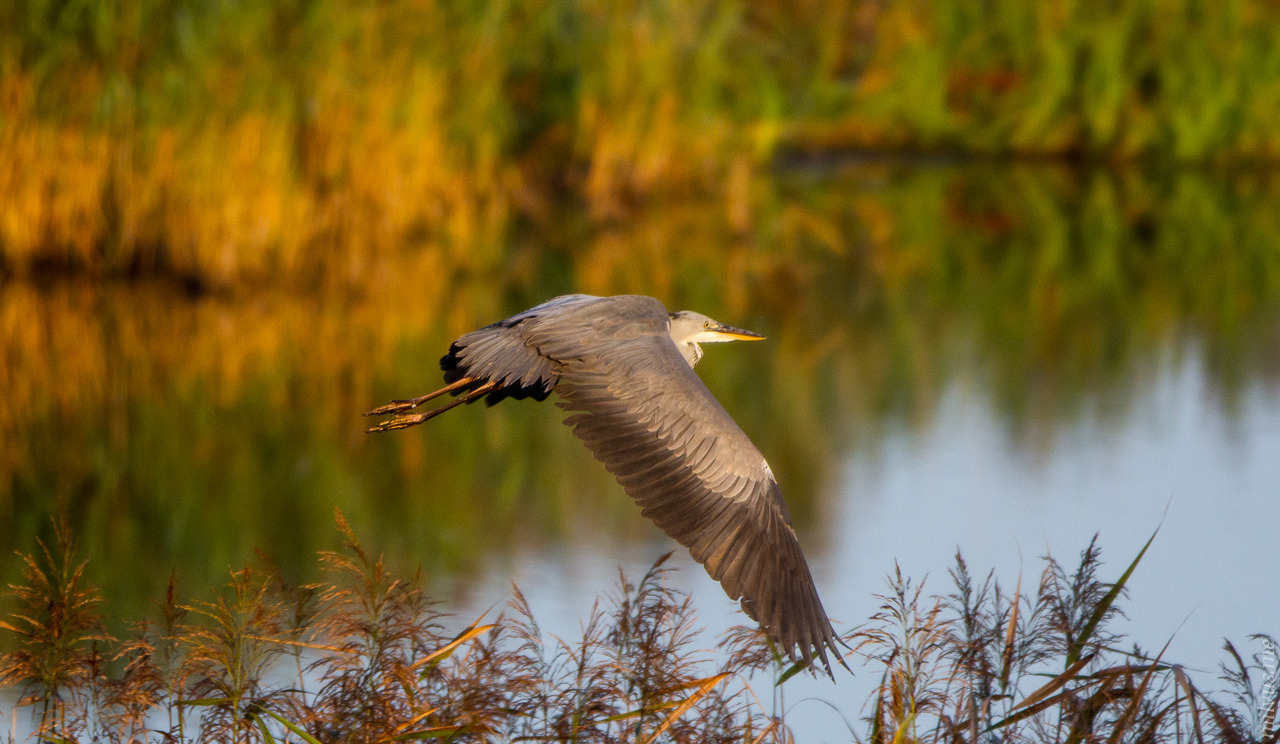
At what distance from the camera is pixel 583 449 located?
21.2 ft

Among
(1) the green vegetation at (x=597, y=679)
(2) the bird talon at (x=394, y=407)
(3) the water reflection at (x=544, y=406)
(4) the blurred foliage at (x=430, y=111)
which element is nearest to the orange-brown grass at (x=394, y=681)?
(1) the green vegetation at (x=597, y=679)

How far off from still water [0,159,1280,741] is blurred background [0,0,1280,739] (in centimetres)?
3

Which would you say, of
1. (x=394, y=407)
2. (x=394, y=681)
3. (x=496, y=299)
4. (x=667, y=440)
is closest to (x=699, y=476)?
(x=667, y=440)

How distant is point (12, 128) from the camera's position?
774 centimetres

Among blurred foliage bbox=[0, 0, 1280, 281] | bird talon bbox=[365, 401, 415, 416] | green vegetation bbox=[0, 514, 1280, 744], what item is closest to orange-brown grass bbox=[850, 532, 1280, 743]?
green vegetation bbox=[0, 514, 1280, 744]

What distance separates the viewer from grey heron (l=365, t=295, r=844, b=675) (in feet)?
9.60

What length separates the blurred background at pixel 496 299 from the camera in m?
5.57

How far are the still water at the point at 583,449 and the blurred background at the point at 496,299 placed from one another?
0.03 metres

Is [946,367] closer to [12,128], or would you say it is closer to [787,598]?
[12,128]

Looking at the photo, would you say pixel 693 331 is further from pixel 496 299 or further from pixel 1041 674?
pixel 496 299

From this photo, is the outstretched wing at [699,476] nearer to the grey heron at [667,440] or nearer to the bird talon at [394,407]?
the grey heron at [667,440]

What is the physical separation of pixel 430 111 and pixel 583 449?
3.72m

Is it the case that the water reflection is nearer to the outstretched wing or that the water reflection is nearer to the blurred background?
the blurred background

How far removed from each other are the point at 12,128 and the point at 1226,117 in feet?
43.1
